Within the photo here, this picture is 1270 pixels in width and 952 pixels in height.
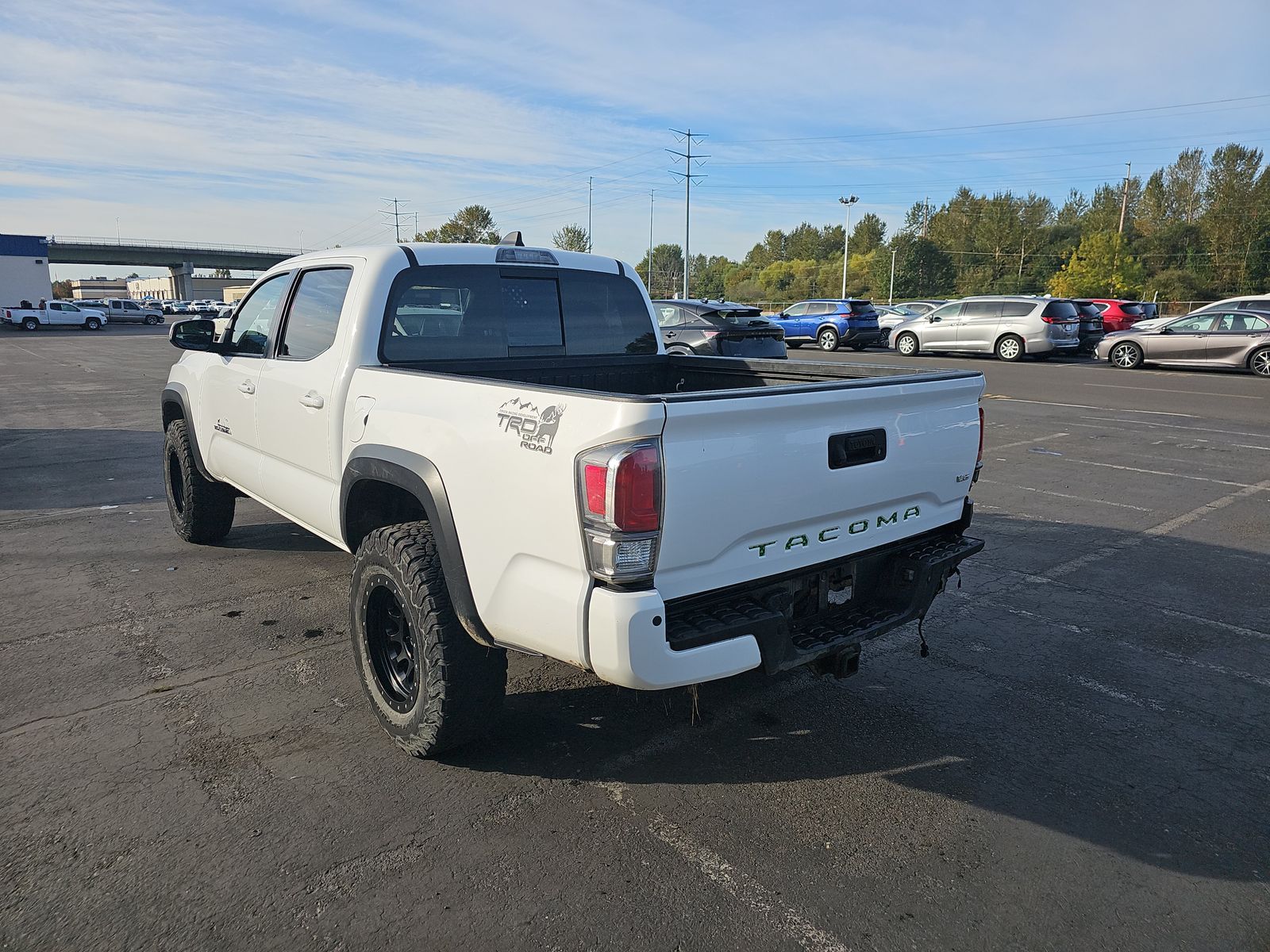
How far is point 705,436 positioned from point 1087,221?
89.2 metres

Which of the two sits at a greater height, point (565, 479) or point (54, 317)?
point (54, 317)

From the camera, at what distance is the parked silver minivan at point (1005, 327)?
22219 mm

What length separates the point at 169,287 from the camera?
158250mm

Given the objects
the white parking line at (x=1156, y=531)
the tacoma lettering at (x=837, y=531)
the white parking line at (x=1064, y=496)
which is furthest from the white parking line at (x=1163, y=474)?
the tacoma lettering at (x=837, y=531)

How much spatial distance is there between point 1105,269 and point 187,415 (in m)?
72.8

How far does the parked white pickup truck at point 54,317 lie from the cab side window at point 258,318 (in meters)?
51.6

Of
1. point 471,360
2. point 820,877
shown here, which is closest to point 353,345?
point 471,360

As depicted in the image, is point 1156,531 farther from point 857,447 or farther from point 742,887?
point 742,887

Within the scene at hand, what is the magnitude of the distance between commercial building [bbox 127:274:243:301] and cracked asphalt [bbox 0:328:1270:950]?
159 metres

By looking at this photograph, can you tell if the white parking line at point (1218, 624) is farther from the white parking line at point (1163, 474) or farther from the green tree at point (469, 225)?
the green tree at point (469, 225)

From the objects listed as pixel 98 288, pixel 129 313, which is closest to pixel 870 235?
pixel 129 313

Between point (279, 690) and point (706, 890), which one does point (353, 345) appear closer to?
point (279, 690)

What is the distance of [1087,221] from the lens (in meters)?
78.6

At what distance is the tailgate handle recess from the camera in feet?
9.77
